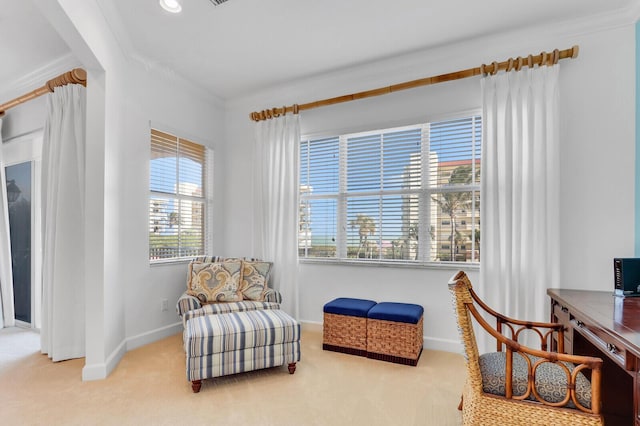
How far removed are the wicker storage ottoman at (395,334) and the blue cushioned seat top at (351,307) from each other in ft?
0.25

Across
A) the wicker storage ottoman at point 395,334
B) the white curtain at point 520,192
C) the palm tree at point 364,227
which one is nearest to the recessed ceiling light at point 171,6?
the palm tree at point 364,227

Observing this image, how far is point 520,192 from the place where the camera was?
8.80 ft

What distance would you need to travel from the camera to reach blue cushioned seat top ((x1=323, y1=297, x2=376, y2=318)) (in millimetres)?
2951

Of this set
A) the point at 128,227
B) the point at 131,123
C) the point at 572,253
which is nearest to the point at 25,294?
the point at 128,227

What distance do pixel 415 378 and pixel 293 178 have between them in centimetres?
227

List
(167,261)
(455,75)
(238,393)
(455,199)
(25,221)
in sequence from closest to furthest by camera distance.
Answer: (238,393), (455,75), (455,199), (167,261), (25,221)

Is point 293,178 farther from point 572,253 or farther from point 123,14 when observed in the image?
point 572,253

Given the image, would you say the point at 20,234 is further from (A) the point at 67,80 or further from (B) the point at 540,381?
(B) the point at 540,381

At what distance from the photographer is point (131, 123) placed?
313 centimetres

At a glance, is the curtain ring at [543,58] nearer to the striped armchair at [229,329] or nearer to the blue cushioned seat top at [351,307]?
the blue cushioned seat top at [351,307]

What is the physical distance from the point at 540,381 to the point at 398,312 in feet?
4.41

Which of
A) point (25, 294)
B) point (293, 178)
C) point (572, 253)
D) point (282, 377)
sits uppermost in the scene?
point (293, 178)

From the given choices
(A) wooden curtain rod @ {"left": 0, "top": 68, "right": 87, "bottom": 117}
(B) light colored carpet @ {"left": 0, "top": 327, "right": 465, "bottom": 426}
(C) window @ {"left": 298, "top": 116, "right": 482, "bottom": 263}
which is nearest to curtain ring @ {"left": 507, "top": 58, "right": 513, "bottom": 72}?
(C) window @ {"left": 298, "top": 116, "right": 482, "bottom": 263}

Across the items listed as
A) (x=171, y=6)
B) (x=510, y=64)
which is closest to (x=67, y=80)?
(x=171, y=6)
